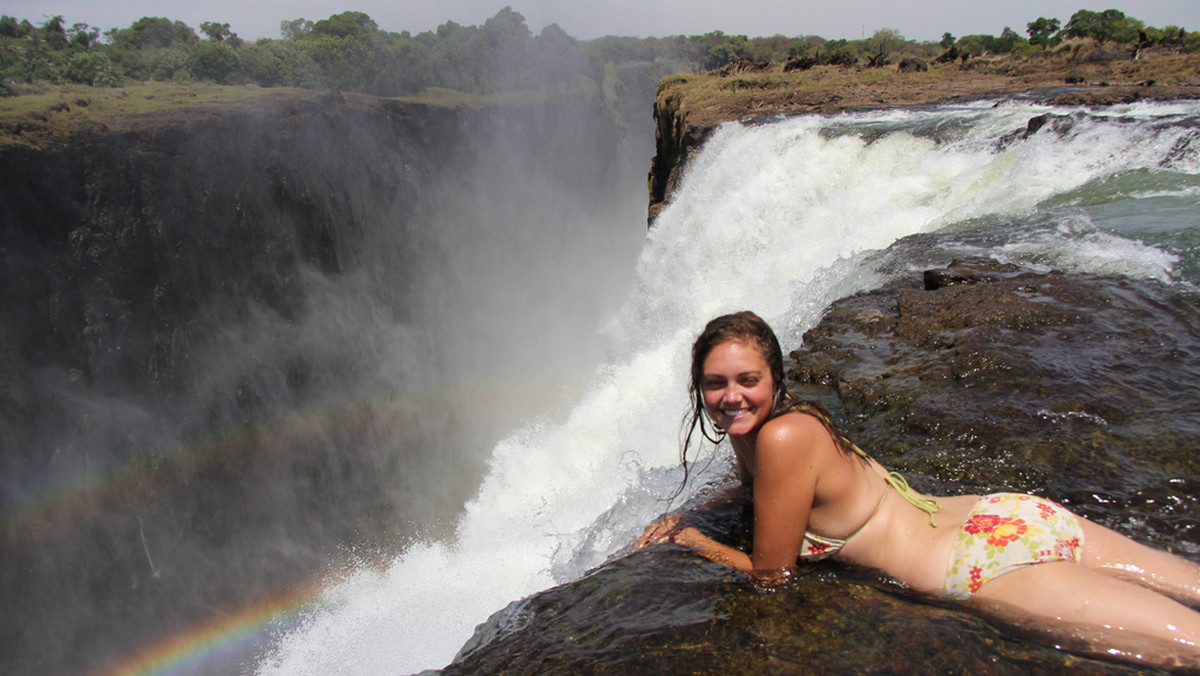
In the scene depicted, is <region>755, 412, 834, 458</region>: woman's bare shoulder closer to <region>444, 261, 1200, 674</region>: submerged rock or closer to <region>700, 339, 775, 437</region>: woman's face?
<region>700, 339, 775, 437</region>: woman's face

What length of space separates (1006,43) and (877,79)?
23389 millimetres

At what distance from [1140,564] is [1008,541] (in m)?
0.41

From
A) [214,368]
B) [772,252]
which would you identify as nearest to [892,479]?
[772,252]

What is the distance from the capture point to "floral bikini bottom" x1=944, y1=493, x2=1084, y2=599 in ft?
6.34

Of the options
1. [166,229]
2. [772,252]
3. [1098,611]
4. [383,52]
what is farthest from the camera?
[383,52]

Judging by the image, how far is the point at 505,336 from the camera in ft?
119

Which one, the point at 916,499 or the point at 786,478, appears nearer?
the point at 786,478

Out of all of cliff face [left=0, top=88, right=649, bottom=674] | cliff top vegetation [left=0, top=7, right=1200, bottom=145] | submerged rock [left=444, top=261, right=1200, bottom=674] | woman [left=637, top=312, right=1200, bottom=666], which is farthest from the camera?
cliff face [left=0, top=88, right=649, bottom=674]

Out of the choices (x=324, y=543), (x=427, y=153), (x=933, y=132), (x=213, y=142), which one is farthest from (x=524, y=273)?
(x=933, y=132)

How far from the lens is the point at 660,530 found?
2.91 meters

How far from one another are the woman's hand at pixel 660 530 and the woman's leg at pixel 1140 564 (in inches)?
57.5

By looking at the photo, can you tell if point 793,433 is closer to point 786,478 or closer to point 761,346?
point 786,478

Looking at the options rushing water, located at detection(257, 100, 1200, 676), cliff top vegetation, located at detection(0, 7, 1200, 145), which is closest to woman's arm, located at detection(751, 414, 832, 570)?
rushing water, located at detection(257, 100, 1200, 676)

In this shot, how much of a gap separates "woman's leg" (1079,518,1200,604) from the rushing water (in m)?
2.07
